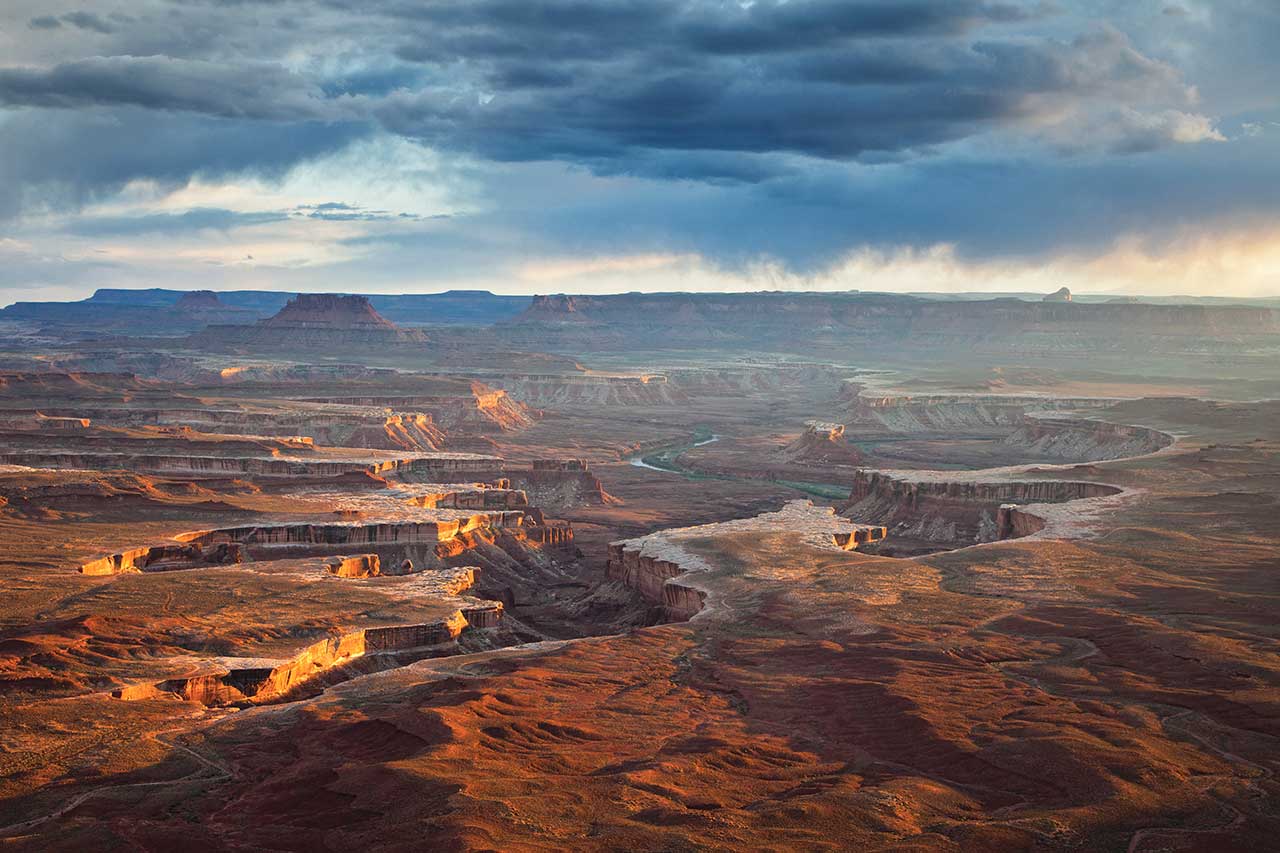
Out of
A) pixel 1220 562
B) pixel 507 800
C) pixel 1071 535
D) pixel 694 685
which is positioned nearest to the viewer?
pixel 507 800

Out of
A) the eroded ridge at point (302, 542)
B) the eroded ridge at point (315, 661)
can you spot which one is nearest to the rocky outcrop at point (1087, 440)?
the eroded ridge at point (302, 542)

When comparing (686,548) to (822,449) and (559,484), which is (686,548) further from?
(822,449)

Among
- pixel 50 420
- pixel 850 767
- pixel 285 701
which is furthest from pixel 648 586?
pixel 50 420

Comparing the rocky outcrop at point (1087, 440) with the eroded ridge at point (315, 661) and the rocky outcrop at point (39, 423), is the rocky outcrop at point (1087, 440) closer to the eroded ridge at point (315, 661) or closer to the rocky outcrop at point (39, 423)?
the eroded ridge at point (315, 661)

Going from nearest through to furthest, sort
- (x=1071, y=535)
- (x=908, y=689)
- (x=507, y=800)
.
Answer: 1. (x=507, y=800)
2. (x=908, y=689)
3. (x=1071, y=535)

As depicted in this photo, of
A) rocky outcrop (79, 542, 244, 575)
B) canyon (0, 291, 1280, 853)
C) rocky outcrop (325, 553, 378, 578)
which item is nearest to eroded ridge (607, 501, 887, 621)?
canyon (0, 291, 1280, 853)

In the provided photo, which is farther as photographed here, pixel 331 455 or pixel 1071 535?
pixel 331 455

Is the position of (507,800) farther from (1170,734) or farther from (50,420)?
(50,420)

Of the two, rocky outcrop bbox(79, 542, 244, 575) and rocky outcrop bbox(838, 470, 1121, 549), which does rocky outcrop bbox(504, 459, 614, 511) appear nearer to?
rocky outcrop bbox(838, 470, 1121, 549)

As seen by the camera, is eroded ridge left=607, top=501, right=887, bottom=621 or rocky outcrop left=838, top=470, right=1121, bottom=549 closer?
eroded ridge left=607, top=501, right=887, bottom=621
